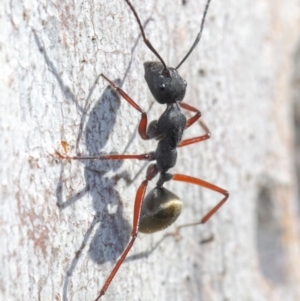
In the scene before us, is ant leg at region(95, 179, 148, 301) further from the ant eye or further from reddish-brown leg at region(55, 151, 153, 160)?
the ant eye

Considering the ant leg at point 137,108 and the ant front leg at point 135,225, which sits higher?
the ant leg at point 137,108

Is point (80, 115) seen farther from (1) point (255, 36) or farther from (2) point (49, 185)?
(1) point (255, 36)

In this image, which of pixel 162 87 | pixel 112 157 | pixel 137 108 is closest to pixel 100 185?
pixel 112 157

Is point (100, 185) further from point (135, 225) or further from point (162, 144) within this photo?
point (162, 144)

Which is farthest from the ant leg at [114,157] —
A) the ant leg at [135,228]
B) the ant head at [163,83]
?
the ant head at [163,83]

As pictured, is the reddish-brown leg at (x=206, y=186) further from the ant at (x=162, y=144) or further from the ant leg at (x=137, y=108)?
the ant leg at (x=137, y=108)

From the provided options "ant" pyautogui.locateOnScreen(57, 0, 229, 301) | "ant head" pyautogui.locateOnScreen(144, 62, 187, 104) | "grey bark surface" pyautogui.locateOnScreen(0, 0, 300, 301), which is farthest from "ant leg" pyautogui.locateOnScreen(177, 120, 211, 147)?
"ant head" pyautogui.locateOnScreen(144, 62, 187, 104)
